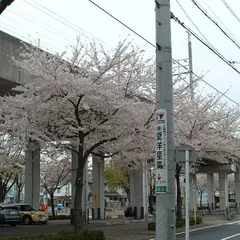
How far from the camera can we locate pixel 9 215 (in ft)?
89.2

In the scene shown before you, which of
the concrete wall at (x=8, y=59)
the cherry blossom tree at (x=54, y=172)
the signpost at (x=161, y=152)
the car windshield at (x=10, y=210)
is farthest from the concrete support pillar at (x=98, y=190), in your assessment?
the signpost at (x=161, y=152)

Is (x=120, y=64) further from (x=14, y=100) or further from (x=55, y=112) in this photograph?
(x=14, y=100)

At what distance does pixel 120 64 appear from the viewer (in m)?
15.2

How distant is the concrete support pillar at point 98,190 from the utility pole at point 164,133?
26.2 metres

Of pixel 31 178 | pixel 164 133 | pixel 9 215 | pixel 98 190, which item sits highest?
pixel 164 133

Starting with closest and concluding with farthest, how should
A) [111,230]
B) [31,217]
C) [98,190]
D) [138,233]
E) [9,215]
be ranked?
[138,233], [111,230], [9,215], [31,217], [98,190]

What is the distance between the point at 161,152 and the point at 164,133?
0.47 metres

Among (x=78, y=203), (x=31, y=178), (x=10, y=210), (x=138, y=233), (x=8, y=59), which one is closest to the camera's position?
(x=78, y=203)

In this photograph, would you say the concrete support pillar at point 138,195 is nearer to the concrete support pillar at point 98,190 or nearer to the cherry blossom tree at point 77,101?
the concrete support pillar at point 98,190

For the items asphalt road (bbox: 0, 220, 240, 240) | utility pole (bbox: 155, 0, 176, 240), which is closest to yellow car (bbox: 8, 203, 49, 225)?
asphalt road (bbox: 0, 220, 240, 240)

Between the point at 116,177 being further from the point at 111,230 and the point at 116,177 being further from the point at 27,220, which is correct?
the point at 111,230

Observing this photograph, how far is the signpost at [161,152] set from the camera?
9656 mm

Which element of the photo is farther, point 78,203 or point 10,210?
point 10,210

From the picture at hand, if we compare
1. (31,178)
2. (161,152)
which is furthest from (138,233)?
(31,178)
